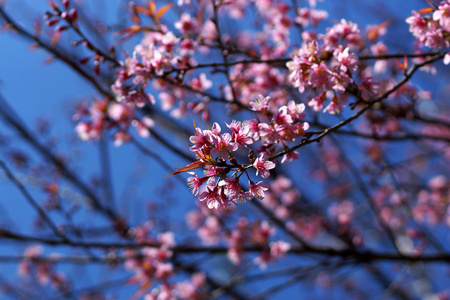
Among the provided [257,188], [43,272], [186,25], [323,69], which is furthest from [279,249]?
[43,272]

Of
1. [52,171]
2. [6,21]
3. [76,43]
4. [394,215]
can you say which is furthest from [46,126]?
[394,215]

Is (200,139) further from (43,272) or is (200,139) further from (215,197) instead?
(43,272)

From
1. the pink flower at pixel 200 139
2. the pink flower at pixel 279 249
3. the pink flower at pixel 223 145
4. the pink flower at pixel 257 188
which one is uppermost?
the pink flower at pixel 279 249

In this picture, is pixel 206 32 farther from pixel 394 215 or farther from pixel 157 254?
pixel 394 215

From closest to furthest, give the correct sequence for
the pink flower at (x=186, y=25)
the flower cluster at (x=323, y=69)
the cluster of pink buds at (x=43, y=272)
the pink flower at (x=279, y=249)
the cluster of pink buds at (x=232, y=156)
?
the cluster of pink buds at (x=232, y=156)
the flower cluster at (x=323, y=69)
the pink flower at (x=186, y=25)
the pink flower at (x=279, y=249)
the cluster of pink buds at (x=43, y=272)

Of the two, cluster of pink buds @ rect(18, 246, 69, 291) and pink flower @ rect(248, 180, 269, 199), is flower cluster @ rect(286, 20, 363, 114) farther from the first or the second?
cluster of pink buds @ rect(18, 246, 69, 291)

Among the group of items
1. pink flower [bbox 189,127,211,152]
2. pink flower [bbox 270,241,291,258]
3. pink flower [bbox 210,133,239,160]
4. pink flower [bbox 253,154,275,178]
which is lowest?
pink flower [bbox 253,154,275,178]

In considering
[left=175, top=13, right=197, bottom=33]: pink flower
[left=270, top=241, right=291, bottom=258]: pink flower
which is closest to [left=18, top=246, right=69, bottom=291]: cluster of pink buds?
[left=270, top=241, right=291, bottom=258]: pink flower

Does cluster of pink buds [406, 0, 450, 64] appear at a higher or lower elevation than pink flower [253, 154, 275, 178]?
higher

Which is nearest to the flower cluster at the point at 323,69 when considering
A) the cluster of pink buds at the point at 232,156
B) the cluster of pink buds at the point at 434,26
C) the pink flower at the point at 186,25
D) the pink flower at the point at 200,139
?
the cluster of pink buds at the point at 232,156

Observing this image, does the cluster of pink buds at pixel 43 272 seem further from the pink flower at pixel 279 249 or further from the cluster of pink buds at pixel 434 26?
the cluster of pink buds at pixel 434 26

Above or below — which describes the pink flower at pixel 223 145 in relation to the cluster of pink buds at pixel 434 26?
below

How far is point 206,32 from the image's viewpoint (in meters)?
3.27

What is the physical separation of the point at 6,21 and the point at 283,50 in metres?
1.92
